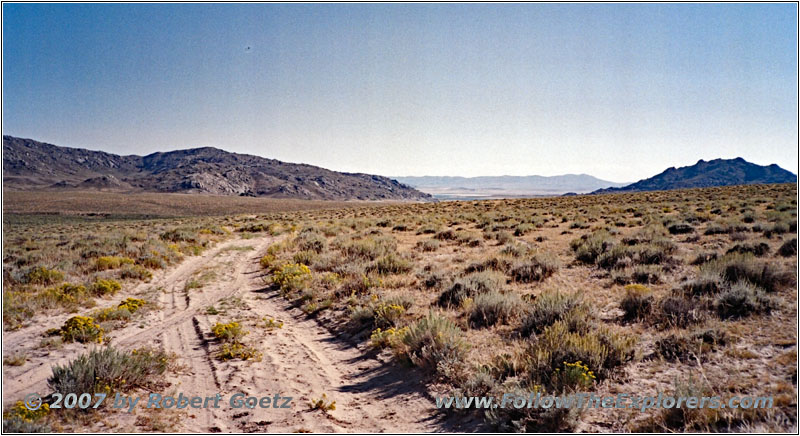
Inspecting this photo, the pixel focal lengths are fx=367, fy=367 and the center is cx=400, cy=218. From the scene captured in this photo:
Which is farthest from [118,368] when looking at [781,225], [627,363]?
[781,225]

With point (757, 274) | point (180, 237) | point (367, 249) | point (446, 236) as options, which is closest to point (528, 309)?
point (757, 274)

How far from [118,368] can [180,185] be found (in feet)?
606

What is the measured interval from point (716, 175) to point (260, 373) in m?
215

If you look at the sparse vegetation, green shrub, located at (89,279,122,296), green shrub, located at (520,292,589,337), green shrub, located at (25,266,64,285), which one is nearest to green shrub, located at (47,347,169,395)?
the sparse vegetation

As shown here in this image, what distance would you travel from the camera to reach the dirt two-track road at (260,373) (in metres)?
4.42

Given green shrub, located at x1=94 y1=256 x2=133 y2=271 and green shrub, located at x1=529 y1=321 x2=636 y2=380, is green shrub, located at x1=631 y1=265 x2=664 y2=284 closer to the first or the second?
green shrub, located at x1=529 y1=321 x2=636 y2=380

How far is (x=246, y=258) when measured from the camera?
16000 millimetres

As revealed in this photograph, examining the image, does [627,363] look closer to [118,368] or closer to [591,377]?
[591,377]

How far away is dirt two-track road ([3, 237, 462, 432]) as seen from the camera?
4.42 metres

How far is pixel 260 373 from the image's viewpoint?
564 cm

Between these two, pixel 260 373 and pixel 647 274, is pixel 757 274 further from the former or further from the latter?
pixel 260 373

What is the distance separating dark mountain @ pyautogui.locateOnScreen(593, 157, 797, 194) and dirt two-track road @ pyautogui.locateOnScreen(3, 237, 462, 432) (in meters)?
181

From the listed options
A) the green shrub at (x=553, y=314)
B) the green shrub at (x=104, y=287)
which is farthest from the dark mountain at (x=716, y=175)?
the green shrub at (x=104, y=287)

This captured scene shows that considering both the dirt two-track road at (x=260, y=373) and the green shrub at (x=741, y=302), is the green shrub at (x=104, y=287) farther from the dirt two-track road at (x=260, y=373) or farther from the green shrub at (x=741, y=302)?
the green shrub at (x=741, y=302)
